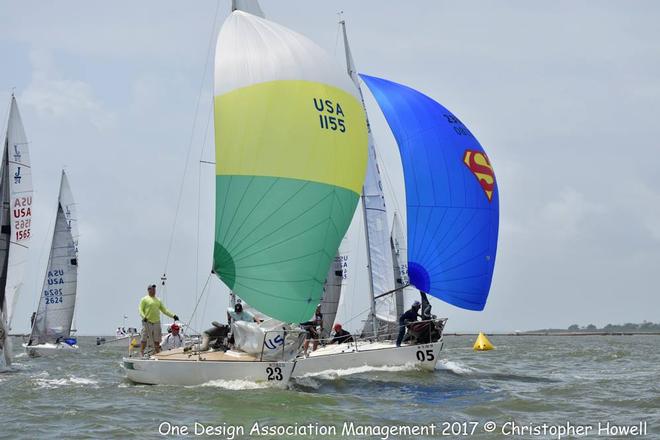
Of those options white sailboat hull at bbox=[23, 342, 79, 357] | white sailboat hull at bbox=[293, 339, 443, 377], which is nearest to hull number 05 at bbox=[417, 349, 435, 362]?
→ white sailboat hull at bbox=[293, 339, 443, 377]

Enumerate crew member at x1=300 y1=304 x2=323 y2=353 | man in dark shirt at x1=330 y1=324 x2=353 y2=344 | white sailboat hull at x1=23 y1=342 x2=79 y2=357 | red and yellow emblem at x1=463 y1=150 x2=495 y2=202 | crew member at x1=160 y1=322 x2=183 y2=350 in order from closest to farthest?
crew member at x1=300 y1=304 x2=323 y2=353 < red and yellow emblem at x1=463 y1=150 x2=495 y2=202 < crew member at x1=160 y1=322 x2=183 y2=350 < man in dark shirt at x1=330 y1=324 x2=353 y2=344 < white sailboat hull at x1=23 y1=342 x2=79 y2=357

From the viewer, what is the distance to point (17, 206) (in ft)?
94.2

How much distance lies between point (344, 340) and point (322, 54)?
28.2ft

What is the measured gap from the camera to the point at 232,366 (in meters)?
17.9

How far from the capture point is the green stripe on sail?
58.3ft

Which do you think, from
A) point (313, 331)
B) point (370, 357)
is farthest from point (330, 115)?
point (313, 331)

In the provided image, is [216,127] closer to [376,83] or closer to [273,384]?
[273,384]

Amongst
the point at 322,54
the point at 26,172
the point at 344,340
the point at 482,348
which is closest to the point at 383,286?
the point at 344,340

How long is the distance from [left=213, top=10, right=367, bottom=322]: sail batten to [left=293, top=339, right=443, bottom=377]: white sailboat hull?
3.38 meters

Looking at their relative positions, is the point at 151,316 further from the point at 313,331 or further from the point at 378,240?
the point at 378,240

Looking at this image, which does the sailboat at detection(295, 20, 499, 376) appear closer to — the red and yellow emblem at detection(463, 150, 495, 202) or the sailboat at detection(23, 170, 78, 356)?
the red and yellow emblem at detection(463, 150, 495, 202)

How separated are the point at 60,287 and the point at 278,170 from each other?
2713cm

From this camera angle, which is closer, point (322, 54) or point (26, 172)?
point (322, 54)

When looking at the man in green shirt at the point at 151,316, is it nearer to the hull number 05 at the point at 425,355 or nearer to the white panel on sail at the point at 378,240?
the hull number 05 at the point at 425,355
